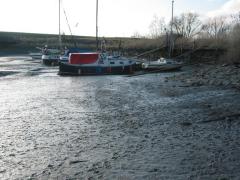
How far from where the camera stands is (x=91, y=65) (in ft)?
172

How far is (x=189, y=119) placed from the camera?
20.8 meters

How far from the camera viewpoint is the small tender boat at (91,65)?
171ft

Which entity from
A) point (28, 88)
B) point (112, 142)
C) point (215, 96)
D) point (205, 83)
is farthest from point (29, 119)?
point (205, 83)

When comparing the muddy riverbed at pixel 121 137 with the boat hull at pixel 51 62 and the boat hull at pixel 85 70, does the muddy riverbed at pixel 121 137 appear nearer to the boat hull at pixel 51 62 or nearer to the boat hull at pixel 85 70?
the boat hull at pixel 85 70

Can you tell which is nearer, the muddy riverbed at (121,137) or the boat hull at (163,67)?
the muddy riverbed at (121,137)

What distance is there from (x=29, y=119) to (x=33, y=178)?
9.60 m

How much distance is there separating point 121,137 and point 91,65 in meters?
35.9

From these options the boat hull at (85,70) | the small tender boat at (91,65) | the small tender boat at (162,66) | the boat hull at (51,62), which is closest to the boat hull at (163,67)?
the small tender boat at (162,66)

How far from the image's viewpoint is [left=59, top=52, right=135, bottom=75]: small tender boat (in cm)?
5222

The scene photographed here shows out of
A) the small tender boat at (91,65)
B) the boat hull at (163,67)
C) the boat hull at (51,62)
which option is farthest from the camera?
the boat hull at (51,62)

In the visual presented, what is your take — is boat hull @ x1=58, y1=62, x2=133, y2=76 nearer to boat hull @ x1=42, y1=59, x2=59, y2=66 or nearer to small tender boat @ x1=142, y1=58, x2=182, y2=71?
small tender boat @ x1=142, y1=58, x2=182, y2=71

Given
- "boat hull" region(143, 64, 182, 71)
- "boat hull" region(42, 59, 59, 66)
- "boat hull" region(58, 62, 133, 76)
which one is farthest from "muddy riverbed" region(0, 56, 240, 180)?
"boat hull" region(42, 59, 59, 66)

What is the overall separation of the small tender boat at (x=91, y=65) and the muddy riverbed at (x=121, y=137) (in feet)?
72.1

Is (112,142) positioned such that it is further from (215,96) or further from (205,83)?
(205,83)
